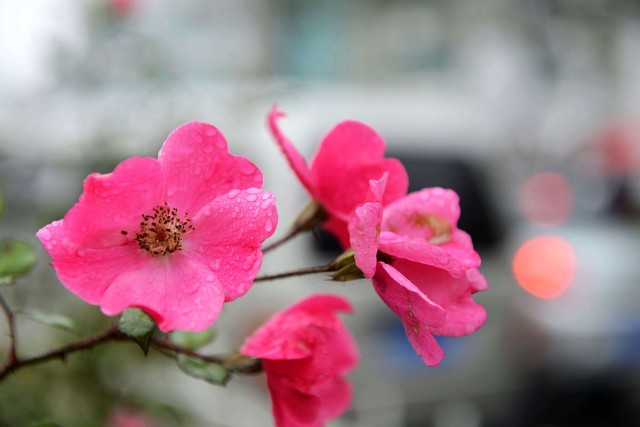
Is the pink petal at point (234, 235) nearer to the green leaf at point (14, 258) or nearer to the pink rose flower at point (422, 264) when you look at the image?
the pink rose flower at point (422, 264)

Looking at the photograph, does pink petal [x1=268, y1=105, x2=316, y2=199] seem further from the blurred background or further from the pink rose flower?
the blurred background

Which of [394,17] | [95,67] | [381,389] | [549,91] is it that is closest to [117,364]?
[95,67]

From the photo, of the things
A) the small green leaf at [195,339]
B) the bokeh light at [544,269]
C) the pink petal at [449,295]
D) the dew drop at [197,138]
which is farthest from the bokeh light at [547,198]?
the dew drop at [197,138]

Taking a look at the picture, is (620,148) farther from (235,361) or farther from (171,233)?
(171,233)

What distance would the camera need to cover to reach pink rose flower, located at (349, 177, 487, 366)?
561 mm

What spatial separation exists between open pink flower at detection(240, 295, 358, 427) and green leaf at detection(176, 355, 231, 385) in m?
0.04

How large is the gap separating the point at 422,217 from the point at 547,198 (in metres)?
4.22

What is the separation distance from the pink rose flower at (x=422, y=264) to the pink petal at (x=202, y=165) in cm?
10

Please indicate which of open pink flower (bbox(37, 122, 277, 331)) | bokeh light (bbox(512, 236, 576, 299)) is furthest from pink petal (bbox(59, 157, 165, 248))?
bokeh light (bbox(512, 236, 576, 299))

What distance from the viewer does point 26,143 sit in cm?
231

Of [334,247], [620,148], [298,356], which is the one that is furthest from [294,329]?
[620,148]

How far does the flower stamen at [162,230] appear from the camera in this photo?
60 cm

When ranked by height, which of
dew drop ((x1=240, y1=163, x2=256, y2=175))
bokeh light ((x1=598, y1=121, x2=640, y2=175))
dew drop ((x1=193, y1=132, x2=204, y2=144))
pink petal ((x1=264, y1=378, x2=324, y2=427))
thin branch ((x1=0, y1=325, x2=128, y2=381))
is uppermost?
dew drop ((x1=193, y1=132, x2=204, y2=144))

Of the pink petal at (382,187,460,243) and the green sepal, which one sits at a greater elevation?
the pink petal at (382,187,460,243)
